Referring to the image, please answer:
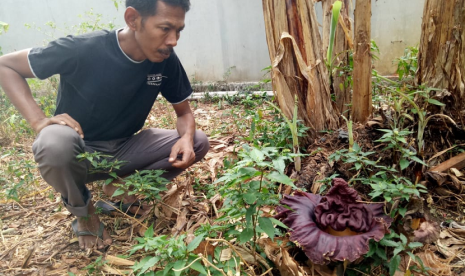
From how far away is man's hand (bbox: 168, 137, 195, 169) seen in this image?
240 centimetres

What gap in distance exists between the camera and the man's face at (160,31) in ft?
7.00

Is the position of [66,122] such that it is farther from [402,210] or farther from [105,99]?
[402,210]

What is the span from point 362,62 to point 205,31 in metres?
4.29

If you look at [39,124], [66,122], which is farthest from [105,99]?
[39,124]

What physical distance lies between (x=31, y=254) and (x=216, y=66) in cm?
463

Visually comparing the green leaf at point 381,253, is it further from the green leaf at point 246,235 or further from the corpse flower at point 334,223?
the green leaf at point 246,235

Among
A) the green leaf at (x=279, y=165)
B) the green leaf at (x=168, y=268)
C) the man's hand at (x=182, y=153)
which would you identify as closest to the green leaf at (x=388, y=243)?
the green leaf at (x=279, y=165)

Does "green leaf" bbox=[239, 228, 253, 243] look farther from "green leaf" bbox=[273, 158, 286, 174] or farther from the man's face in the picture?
the man's face

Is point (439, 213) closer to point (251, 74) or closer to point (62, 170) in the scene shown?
point (62, 170)

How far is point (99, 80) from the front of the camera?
2301 mm

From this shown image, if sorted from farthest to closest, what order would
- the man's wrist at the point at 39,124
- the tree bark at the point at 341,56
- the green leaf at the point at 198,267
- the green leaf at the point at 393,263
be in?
1. the tree bark at the point at 341,56
2. the man's wrist at the point at 39,124
3. the green leaf at the point at 393,263
4. the green leaf at the point at 198,267

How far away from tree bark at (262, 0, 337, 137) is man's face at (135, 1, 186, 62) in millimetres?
717

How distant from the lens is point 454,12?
209cm

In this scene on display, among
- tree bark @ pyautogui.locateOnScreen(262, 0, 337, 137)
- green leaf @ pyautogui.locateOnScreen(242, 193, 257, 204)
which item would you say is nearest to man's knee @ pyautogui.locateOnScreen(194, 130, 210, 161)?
tree bark @ pyautogui.locateOnScreen(262, 0, 337, 137)
